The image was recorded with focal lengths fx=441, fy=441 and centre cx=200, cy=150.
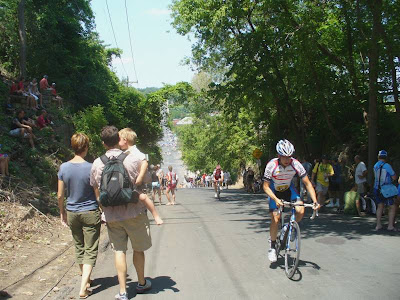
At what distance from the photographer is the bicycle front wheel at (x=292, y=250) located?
588cm

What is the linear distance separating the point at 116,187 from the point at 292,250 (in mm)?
2636

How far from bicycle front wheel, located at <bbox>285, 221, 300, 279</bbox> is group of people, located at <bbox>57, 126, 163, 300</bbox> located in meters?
1.90

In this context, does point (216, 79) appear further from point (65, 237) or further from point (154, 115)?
point (65, 237)

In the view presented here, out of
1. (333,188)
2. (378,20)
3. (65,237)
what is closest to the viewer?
(65,237)

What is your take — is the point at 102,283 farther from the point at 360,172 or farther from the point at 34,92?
the point at 34,92

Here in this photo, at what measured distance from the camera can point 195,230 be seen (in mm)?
10562

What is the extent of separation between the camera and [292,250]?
6.03 meters

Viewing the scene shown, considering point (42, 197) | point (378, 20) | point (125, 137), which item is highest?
point (378, 20)

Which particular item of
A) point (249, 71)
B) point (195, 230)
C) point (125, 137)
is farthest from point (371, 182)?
point (125, 137)

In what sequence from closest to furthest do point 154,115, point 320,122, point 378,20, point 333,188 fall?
point 378,20
point 333,188
point 320,122
point 154,115

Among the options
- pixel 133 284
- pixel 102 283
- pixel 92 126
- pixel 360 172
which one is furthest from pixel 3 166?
pixel 92 126

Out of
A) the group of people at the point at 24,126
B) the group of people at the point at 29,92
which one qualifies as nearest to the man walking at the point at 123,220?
the group of people at the point at 24,126

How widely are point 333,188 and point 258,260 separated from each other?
8697mm

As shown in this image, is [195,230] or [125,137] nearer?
[125,137]
